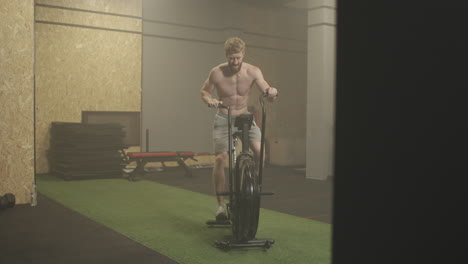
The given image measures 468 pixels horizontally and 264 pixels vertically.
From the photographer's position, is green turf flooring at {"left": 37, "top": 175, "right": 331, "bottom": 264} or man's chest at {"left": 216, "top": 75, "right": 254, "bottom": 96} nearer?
green turf flooring at {"left": 37, "top": 175, "right": 331, "bottom": 264}

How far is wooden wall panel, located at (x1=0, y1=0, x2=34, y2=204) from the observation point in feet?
14.9

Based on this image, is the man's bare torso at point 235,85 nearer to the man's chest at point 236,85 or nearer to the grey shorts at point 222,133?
the man's chest at point 236,85

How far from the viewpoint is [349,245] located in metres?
0.61

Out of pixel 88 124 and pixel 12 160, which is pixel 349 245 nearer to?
pixel 12 160

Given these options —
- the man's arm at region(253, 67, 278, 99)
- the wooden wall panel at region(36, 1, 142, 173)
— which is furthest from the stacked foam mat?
the man's arm at region(253, 67, 278, 99)

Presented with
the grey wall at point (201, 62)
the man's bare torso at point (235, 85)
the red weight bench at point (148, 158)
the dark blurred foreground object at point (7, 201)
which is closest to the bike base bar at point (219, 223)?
the man's bare torso at point (235, 85)

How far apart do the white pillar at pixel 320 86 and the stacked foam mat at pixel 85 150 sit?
303 centimetres

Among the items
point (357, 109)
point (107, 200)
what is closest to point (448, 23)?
point (357, 109)

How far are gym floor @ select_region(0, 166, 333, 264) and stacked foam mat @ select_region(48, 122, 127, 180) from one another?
5.11ft

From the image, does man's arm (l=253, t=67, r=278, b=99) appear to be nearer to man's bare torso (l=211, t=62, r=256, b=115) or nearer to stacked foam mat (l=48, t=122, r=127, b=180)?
man's bare torso (l=211, t=62, r=256, b=115)

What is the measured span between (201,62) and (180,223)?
532 cm

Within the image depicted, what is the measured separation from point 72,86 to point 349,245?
7749 mm

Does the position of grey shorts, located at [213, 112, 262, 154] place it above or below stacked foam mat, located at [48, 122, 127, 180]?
above

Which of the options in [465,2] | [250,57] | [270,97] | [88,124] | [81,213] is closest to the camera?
[465,2]
